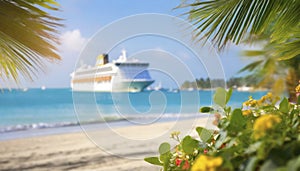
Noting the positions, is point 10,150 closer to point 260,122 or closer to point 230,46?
point 230,46

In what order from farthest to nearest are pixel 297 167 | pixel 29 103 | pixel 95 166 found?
pixel 29 103, pixel 95 166, pixel 297 167

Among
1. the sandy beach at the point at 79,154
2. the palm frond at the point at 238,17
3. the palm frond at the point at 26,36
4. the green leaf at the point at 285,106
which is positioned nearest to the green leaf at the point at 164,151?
the green leaf at the point at 285,106

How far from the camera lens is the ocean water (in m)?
2.58

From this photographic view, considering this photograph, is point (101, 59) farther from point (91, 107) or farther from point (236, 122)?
point (236, 122)

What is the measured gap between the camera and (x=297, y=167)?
333 millimetres

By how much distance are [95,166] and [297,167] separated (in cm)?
383

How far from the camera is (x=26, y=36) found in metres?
1.31

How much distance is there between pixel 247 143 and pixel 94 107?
2.76 metres

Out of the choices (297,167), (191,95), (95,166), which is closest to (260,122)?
(297,167)

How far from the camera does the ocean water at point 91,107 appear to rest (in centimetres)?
258

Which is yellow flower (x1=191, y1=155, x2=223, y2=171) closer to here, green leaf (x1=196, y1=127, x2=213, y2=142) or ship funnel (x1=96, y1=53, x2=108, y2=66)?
green leaf (x1=196, y1=127, x2=213, y2=142)

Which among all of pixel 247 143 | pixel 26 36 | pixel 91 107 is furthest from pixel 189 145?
pixel 91 107

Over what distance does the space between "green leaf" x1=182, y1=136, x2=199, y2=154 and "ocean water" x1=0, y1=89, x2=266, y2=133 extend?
5.15ft

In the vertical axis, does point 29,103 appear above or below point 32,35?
below
